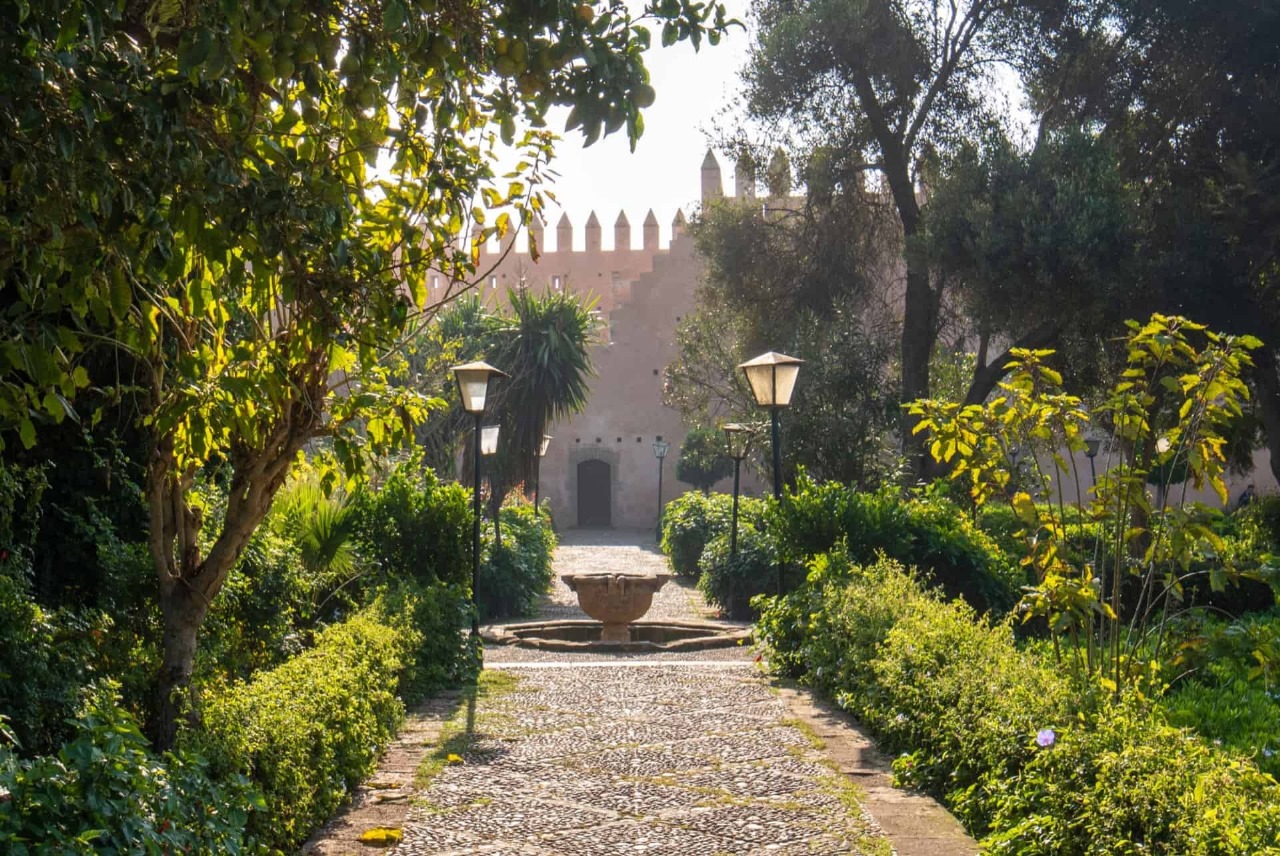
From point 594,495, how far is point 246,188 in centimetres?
3354

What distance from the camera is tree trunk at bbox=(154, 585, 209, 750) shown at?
424cm

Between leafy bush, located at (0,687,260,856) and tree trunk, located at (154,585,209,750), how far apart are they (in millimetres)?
967

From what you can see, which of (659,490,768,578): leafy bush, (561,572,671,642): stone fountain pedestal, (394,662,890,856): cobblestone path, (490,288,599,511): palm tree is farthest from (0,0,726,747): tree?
(490,288,599,511): palm tree

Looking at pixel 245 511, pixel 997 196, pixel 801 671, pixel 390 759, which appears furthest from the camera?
pixel 997 196

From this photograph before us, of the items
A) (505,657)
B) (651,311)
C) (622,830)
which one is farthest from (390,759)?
(651,311)

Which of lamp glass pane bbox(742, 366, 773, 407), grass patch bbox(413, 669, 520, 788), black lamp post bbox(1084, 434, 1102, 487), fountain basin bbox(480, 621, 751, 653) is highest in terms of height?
lamp glass pane bbox(742, 366, 773, 407)

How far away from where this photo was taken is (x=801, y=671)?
8602 millimetres

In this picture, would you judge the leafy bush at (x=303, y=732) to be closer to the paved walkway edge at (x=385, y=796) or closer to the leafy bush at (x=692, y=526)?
the paved walkway edge at (x=385, y=796)

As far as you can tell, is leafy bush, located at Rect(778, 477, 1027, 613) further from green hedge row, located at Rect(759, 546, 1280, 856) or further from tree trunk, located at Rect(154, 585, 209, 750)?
tree trunk, located at Rect(154, 585, 209, 750)

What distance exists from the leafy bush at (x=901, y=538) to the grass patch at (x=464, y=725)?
2.48m

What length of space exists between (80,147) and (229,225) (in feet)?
1.22

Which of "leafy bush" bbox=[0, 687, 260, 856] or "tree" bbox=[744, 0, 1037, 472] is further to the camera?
"tree" bbox=[744, 0, 1037, 472]

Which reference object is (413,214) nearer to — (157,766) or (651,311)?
(157,766)

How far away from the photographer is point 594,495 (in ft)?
120
